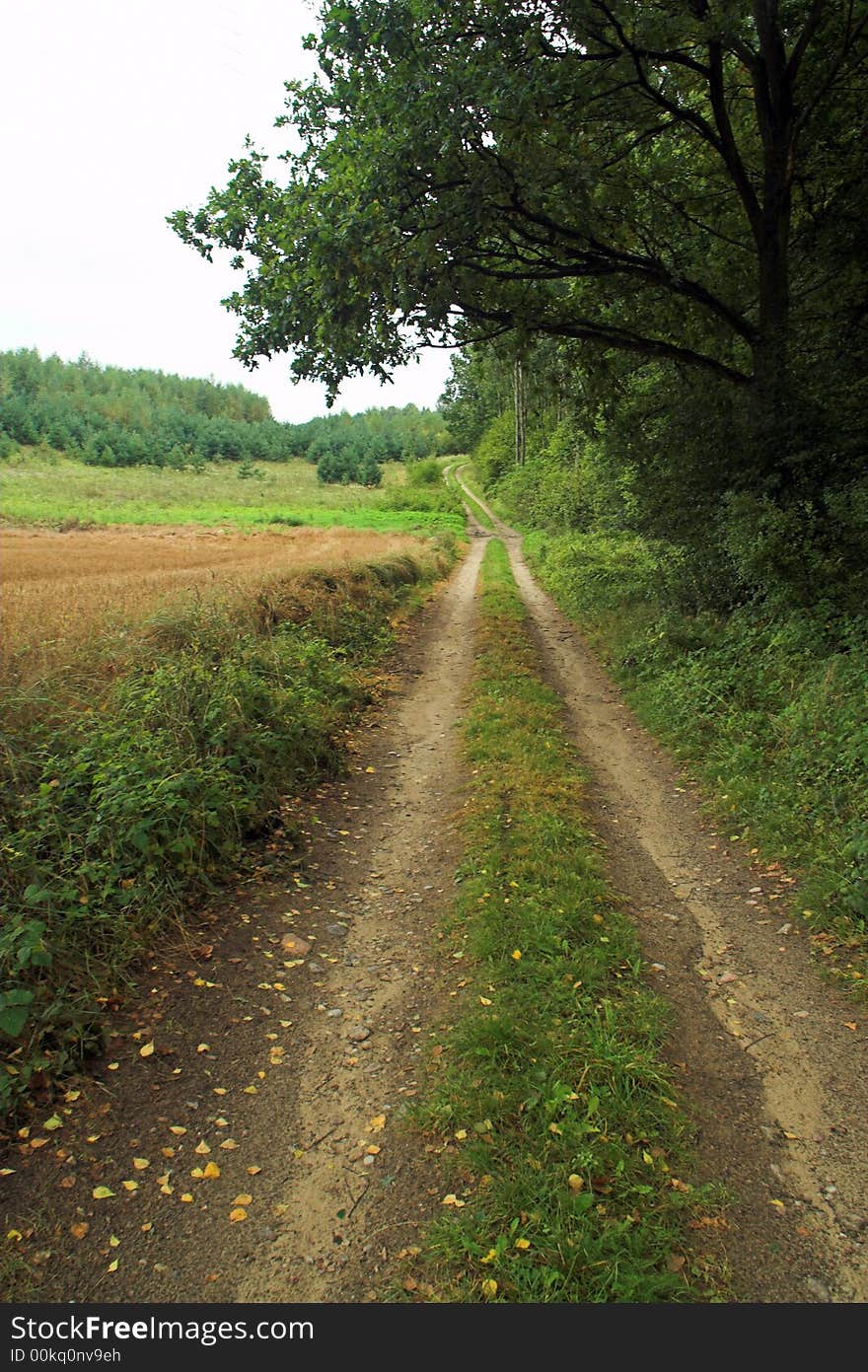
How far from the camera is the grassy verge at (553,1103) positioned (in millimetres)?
2887

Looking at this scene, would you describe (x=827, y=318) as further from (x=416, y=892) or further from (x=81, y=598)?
(x=81, y=598)

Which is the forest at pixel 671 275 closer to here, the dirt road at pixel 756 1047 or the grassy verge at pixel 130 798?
the dirt road at pixel 756 1047

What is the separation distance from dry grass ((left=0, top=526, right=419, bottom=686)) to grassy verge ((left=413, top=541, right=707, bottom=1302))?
A: 15.5ft

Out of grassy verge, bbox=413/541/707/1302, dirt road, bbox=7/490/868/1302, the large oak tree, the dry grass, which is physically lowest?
dirt road, bbox=7/490/868/1302

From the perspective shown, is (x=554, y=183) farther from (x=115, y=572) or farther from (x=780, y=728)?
(x=115, y=572)

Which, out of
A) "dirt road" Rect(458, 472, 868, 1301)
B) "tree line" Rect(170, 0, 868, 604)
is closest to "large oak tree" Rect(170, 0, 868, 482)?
"tree line" Rect(170, 0, 868, 604)

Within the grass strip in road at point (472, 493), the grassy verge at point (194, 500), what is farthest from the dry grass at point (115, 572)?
the grass strip in road at point (472, 493)

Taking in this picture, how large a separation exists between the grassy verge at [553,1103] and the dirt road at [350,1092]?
0.20m

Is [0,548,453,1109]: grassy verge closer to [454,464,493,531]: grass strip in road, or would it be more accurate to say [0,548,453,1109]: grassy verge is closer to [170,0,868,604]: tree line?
[170,0,868,604]: tree line

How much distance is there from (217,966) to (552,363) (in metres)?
15.3

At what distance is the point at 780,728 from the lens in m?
7.64

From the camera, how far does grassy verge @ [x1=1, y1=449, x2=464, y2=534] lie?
41.8 m

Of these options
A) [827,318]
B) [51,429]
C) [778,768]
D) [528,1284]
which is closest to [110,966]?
[528,1284]

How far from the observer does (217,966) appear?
4949 mm
